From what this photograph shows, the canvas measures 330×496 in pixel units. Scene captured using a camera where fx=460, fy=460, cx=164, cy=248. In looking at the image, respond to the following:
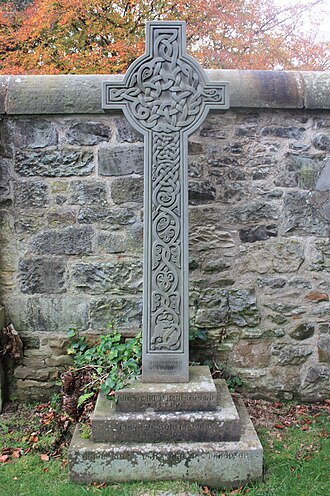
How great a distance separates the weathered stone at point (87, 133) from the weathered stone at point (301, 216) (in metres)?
1.52

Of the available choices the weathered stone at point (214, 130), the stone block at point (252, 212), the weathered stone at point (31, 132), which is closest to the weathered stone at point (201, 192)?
the stone block at point (252, 212)

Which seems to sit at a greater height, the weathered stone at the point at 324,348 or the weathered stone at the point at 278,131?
the weathered stone at the point at 278,131

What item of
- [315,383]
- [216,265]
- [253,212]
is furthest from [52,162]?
[315,383]

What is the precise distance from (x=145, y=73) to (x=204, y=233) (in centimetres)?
130

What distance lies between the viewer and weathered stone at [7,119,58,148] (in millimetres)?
3588

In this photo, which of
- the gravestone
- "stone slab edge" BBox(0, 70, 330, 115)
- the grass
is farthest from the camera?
"stone slab edge" BBox(0, 70, 330, 115)

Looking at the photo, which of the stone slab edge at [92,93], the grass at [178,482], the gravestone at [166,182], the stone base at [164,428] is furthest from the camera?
the stone slab edge at [92,93]

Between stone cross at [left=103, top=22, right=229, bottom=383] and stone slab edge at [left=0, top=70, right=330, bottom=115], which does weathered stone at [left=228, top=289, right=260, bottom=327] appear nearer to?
stone cross at [left=103, top=22, right=229, bottom=383]

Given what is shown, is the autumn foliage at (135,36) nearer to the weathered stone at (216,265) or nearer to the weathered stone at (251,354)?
the weathered stone at (216,265)

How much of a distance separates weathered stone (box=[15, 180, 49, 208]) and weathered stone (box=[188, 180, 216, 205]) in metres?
1.14

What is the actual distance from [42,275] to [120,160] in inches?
43.4

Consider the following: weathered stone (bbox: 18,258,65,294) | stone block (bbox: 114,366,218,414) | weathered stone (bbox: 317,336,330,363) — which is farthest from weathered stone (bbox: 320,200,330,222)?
weathered stone (bbox: 18,258,65,294)

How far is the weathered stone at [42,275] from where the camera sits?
3.66 meters

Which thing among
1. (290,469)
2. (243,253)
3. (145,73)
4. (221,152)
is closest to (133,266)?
(243,253)
